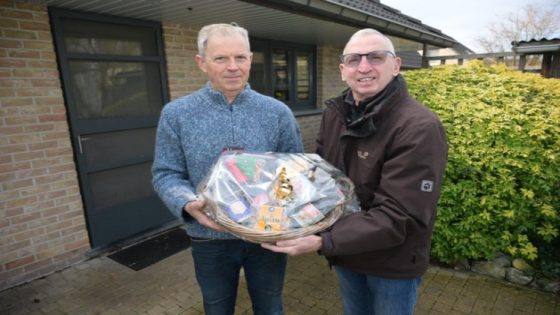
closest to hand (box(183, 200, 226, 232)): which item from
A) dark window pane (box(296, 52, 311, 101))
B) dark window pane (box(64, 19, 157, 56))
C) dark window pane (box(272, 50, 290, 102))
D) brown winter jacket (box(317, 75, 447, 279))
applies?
brown winter jacket (box(317, 75, 447, 279))

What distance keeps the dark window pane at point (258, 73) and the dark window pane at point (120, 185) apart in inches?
103

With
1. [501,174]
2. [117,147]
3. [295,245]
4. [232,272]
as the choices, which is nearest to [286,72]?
[117,147]

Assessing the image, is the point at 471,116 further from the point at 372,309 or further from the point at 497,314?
the point at 372,309

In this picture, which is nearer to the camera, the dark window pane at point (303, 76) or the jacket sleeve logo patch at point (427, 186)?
the jacket sleeve logo patch at point (427, 186)

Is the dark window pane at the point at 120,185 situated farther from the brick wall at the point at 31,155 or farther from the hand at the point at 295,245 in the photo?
the hand at the point at 295,245

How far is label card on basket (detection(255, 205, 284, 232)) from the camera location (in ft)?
4.09

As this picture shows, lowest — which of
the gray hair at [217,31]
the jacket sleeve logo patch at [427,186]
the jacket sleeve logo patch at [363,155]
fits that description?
the jacket sleeve logo patch at [427,186]

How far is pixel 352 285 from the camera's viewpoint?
5.90ft

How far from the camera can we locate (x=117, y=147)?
3.82 metres

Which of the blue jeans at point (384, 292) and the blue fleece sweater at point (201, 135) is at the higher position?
the blue fleece sweater at point (201, 135)

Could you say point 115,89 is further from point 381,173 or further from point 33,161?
point 381,173

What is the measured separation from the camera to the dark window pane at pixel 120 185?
3.72 m

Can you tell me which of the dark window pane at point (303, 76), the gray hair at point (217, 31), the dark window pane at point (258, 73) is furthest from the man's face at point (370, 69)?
the dark window pane at point (303, 76)

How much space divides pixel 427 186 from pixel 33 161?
3453 millimetres
